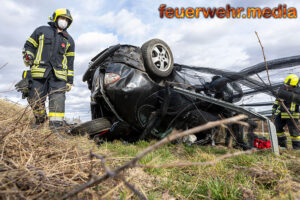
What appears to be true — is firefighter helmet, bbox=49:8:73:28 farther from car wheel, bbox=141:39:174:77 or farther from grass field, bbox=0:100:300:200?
grass field, bbox=0:100:300:200

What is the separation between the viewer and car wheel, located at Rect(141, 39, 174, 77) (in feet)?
11.1

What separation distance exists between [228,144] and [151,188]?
7.90 feet

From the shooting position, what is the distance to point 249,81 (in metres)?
3.06

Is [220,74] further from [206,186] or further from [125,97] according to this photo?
[206,186]

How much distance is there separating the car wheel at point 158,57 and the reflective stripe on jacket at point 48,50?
1.59 meters

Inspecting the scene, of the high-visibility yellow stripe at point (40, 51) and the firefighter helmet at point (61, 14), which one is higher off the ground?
the firefighter helmet at point (61, 14)

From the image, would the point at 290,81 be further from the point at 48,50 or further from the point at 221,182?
the point at 48,50

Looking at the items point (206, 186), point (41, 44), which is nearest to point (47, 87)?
point (41, 44)

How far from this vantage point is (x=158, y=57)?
141 inches

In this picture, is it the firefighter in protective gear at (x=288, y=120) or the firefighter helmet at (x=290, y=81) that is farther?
the firefighter in protective gear at (x=288, y=120)

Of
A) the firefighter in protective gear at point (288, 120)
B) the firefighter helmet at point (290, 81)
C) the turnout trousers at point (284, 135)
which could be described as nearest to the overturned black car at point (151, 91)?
the firefighter helmet at point (290, 81)

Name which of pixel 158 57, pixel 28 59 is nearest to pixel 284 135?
pixel 158 57

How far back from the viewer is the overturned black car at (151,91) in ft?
10.7

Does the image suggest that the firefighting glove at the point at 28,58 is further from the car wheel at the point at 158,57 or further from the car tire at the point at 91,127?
the car wheel at the point at 158,57
